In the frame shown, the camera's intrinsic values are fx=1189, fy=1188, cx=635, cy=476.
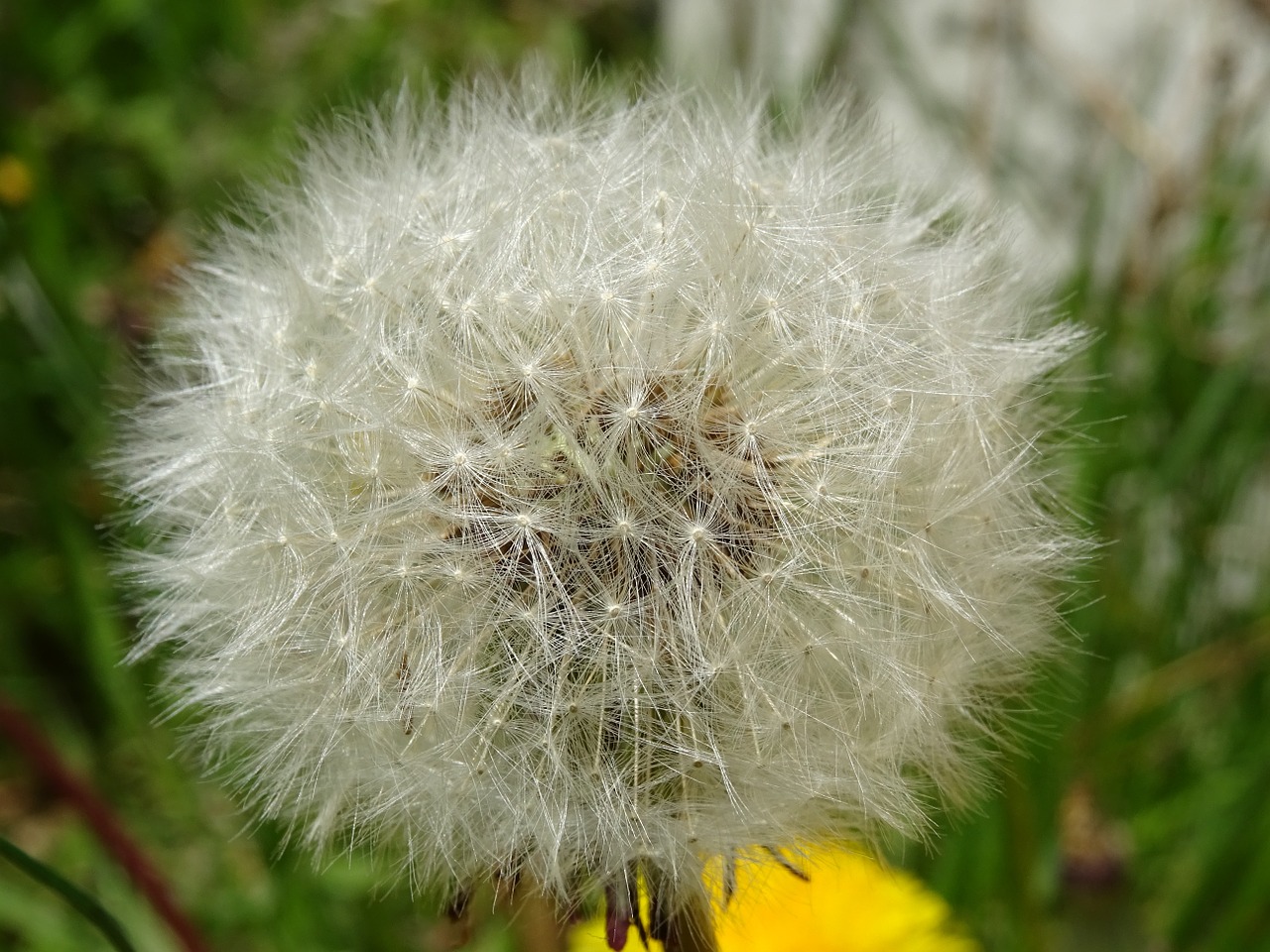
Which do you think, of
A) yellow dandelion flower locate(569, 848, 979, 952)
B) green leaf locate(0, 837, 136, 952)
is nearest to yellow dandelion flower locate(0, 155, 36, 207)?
green leaf locate(0, 837, 136, 952)

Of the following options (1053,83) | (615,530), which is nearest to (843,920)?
(615,530)

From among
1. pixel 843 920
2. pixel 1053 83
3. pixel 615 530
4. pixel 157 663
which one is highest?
pixel 1053 83

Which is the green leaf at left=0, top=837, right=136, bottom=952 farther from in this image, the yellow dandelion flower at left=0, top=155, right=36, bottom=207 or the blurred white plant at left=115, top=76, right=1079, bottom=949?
the yellow dandelion flower at left=0, top=155, right=36, bottom=207

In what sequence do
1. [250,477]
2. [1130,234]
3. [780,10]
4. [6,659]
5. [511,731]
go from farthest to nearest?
[780,10] → [1130,234] → [6,659] → [250,477] → [511,731]

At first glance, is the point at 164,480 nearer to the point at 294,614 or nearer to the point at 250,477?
the point at 250,477

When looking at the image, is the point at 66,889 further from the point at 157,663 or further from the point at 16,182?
the point at 16,182

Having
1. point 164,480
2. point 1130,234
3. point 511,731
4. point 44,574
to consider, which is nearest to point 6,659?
point 44,574

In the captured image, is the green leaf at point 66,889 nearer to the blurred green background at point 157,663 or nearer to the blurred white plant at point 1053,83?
the blurred green background at point 157,663
